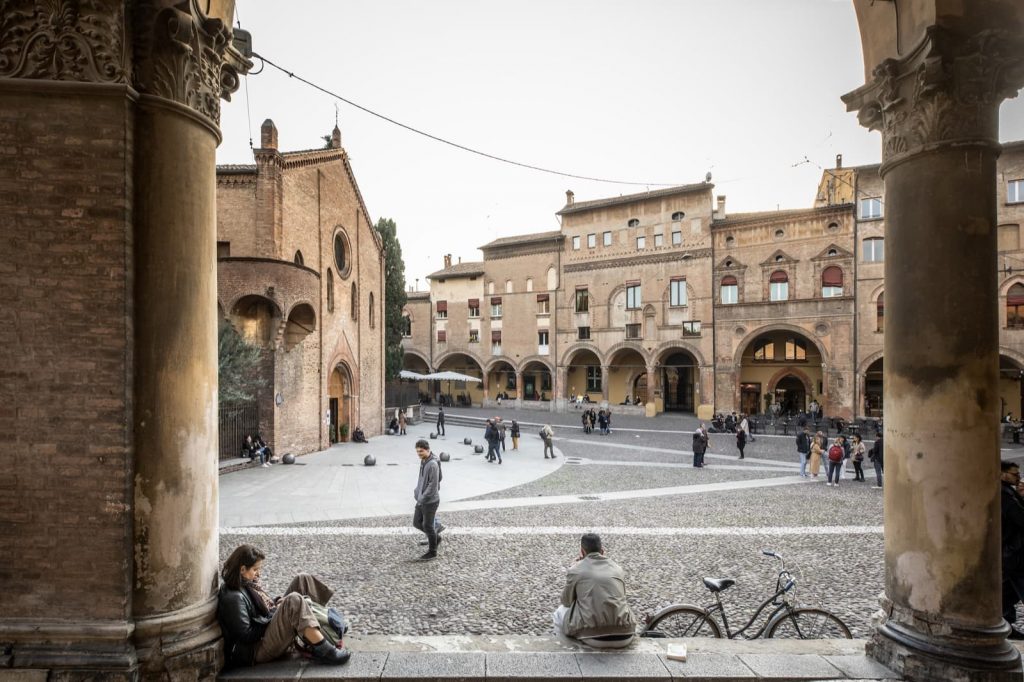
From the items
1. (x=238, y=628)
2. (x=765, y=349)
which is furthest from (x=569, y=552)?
(x=765, y=349)

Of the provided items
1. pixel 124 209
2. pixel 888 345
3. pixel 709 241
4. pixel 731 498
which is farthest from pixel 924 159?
pixel 709 241

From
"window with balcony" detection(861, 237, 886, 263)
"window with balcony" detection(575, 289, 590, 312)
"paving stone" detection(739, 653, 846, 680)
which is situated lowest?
"paving stone" detection(739, 653, 846, 680)

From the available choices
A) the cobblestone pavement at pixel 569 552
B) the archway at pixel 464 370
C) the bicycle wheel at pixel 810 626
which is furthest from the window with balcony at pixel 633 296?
the bicycle wheel at pixel 810 626

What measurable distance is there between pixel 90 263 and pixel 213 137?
1.23m

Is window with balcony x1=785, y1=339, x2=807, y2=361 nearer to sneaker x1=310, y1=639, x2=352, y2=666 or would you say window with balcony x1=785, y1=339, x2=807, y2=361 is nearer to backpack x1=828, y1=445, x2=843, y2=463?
backpack x1=828, y1=445, x2=843, y2=463

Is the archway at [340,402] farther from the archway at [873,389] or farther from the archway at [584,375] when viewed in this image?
the archway at [873,389]

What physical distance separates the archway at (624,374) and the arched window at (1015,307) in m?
18.1

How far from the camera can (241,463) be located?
14.6m

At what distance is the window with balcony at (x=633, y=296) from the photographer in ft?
114

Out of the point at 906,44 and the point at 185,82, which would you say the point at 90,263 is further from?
the point at 906,44

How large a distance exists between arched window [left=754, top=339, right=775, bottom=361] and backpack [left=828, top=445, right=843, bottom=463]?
69.2ft

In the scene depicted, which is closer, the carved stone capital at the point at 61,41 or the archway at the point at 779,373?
the carved stone capital at the point at 61,41

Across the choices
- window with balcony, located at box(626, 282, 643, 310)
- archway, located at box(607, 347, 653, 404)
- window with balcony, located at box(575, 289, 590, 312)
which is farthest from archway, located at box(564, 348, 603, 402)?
window with balcony, located at box(626, 282, 643, 310)

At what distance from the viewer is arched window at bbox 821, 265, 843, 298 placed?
28.7 m
